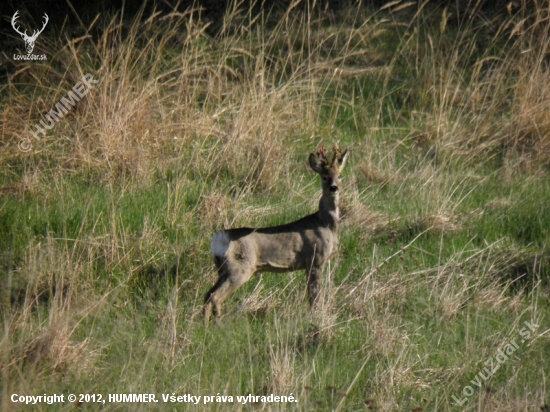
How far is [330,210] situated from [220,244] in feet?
3.48

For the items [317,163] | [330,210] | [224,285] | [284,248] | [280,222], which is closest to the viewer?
[224,285]

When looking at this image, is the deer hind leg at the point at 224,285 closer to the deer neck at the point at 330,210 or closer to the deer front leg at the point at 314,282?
the deer front leg at the point at 314,282

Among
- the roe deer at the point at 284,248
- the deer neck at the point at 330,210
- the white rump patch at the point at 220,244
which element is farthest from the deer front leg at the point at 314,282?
the white rump patch at the point at 220,244

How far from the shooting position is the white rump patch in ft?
23.1

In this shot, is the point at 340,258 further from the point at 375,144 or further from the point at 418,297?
the point at 375,144

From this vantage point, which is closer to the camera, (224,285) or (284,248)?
(224,285)

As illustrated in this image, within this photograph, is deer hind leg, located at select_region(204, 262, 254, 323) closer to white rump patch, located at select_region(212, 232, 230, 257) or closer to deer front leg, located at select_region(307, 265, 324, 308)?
white rump patch, located at select_region(212, 232, 230, 257)

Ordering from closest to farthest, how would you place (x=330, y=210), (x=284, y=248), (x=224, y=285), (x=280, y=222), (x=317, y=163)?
(x=224, y=285), (x=284, y=248), (x=317, y=163), (x=330, y=210), (x=280, y=222)

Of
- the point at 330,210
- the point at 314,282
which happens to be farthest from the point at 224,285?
the point at 330,210

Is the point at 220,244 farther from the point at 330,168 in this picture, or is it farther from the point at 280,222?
the point at 280,222

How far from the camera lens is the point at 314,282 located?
291 inches

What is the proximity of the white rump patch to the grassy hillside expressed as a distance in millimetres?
424

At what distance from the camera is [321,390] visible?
609 cm

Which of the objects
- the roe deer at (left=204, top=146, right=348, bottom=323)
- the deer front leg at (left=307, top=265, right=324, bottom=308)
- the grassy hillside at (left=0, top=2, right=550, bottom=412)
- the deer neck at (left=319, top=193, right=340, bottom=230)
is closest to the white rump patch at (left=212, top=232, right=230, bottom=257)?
the roe deer at (left=204, top=146, right=348, bottom=323)
